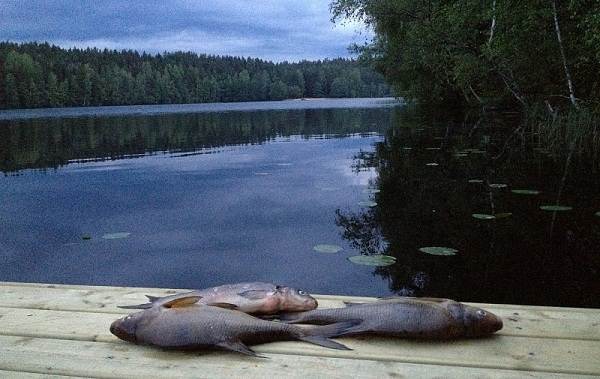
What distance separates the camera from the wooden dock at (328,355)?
92.9 inches

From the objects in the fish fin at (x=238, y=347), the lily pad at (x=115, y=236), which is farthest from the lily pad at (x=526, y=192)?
the fish fin at (x=238, y=347)

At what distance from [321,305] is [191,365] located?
931 mm

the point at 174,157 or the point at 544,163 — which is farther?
the point at 174,157

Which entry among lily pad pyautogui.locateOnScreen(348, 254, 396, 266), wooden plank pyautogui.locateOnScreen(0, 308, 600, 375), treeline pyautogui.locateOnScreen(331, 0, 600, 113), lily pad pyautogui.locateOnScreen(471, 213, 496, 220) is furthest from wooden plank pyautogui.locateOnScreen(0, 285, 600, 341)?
treeline pyautogui.locateOnScreen(331, 0, 600, 113)

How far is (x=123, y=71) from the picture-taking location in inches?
4136

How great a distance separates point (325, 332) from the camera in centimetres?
276

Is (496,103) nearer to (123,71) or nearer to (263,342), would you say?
(263,342)

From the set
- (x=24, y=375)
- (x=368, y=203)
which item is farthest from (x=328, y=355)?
(x=368, y=203)

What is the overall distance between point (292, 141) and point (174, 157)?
5857mm

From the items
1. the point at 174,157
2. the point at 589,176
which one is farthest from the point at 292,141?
the point at 589,176

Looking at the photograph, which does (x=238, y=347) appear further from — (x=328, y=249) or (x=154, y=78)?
(x=154, y=78)

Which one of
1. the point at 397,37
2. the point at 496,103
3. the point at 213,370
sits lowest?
the point at 213,370

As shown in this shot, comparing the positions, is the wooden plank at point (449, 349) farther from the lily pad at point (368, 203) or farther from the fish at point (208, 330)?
the lily pad at point (368, 203)

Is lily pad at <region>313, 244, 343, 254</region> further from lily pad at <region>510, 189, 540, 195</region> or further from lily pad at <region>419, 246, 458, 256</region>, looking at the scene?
lily pad at <region>510, 189, 540, 195</region>
